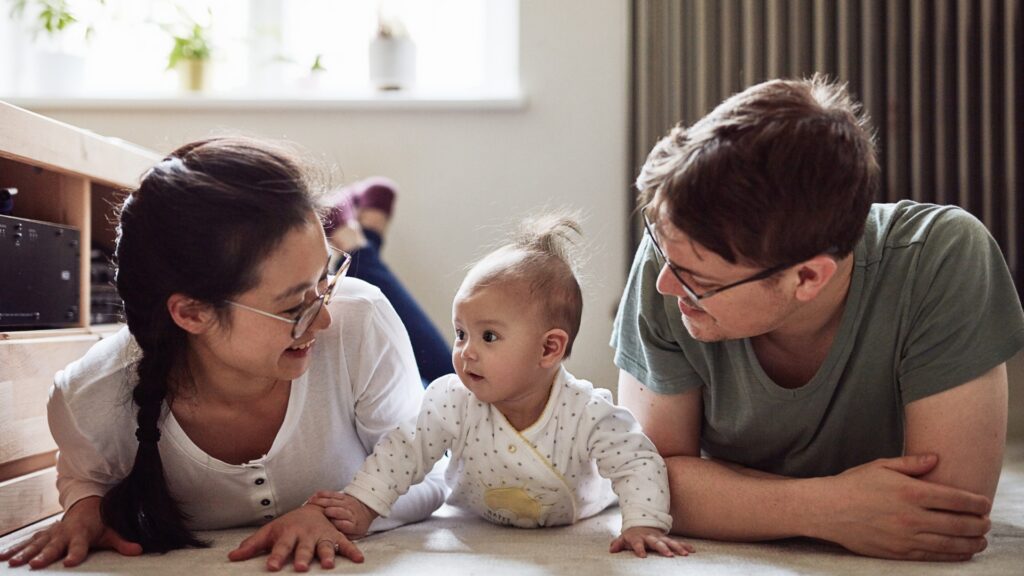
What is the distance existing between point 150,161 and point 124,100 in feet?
3.12

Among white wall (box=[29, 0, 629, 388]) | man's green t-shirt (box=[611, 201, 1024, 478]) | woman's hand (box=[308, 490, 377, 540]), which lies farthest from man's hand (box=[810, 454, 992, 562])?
white wall (box=[29, 0, 629, 388])

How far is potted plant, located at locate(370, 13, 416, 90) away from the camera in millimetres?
2799

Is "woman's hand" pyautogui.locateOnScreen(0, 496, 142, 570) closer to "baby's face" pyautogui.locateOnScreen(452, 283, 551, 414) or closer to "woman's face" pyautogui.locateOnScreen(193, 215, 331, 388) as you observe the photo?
"woman's face" pyautogui.locateOnScreen(193, 215, 331, 388)

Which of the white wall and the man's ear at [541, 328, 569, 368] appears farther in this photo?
the white wall

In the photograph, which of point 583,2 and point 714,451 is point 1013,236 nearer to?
point 583,2

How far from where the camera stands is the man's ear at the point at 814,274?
1092 mm

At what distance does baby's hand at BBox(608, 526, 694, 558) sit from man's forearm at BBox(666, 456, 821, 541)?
0.06m

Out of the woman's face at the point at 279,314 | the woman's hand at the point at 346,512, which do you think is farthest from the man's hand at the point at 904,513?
the woman's face at the point at 279,314

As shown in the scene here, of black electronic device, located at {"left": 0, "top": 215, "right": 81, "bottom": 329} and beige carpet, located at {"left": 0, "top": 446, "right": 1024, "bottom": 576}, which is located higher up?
black electronic device, located at {"left": 0, "top": 215, "right": 81, "bottom": 329}

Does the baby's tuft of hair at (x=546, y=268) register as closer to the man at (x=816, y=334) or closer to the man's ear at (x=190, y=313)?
the man at (x=816, y=334)

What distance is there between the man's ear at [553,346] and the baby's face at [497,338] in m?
0.02

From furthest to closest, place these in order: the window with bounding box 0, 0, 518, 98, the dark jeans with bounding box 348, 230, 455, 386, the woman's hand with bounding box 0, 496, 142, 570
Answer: the window with bounding box 0, 0, 518, 98 < the dark jeans with bounding box 348, 230, 455, 386 < the woman's hand with bounding box 0, 496, 142, 570

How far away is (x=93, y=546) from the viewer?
1203 millimetres

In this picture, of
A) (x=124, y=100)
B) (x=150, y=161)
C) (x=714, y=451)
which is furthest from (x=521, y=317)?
(x=124, y=100)
